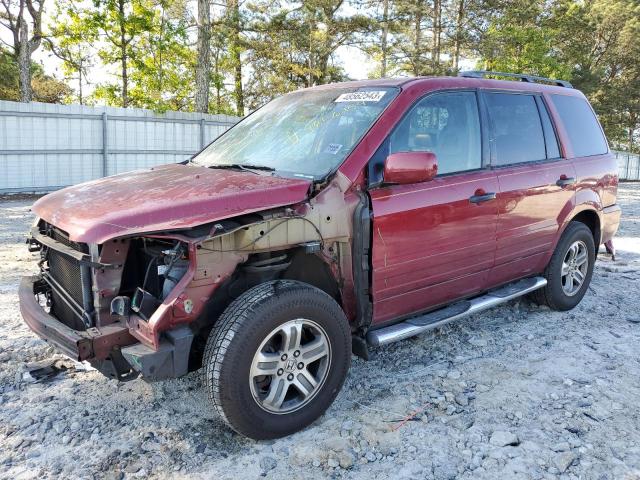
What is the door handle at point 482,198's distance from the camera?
3778 mm

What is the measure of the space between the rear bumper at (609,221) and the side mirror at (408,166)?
3.03m

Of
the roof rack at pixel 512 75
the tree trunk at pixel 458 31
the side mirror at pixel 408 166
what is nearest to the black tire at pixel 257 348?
the side mirror at pixel 408 166

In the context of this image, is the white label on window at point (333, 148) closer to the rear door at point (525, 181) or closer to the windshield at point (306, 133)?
the windshield at point (306, 133)

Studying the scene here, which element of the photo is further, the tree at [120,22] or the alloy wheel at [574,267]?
the tree at [120,22]

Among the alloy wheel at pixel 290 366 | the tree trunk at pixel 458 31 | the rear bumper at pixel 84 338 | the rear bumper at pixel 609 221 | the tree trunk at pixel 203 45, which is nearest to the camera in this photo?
the rear bumper at pixel 84 338

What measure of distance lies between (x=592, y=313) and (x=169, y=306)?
13.8 ft

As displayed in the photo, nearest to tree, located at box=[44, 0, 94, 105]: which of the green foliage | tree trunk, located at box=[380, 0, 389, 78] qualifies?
the green foliage

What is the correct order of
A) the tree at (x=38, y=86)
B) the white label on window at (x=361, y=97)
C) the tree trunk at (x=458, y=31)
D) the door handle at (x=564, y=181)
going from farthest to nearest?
the tree at (x=38, y=86) → the tree trunk at (x=458, y=31) → the door handle at (x=564, y=181) → the white label on window at (x=361, y=97)

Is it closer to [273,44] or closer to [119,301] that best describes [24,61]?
[273,44]

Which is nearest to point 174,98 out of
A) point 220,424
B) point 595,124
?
point 595,124

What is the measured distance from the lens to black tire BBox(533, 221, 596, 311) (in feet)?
15.9

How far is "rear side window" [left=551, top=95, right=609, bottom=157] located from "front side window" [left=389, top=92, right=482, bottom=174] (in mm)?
1385

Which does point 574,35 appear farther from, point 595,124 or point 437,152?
point 437,152

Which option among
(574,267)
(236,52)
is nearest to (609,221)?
(574,267)
